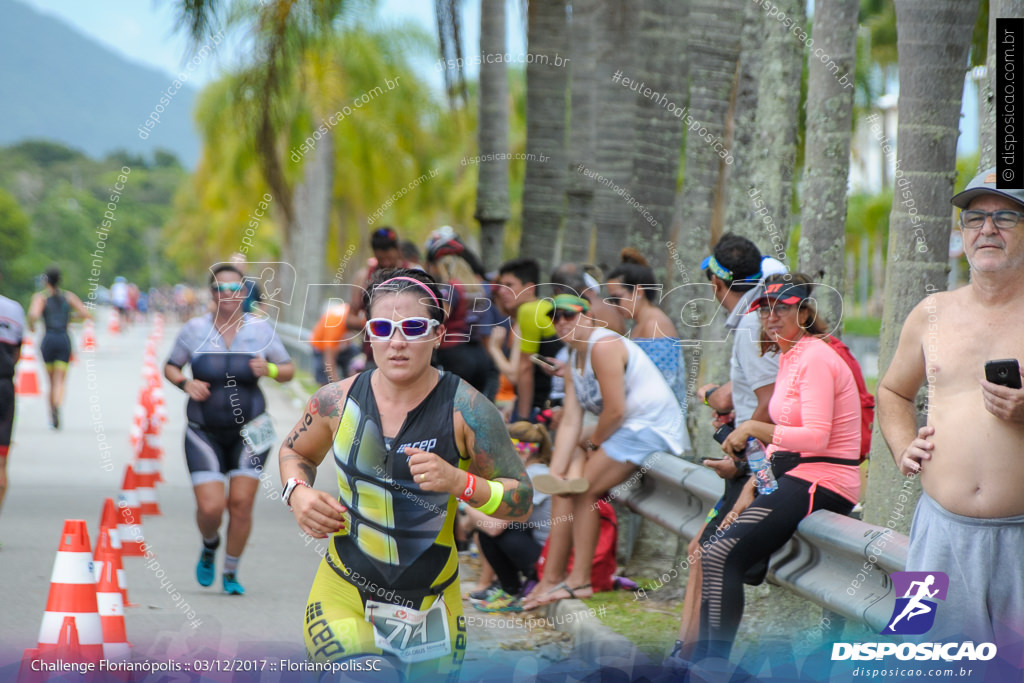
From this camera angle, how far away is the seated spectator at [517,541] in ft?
24.8

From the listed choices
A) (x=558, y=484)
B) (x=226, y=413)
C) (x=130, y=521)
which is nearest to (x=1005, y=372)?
(x=558, y=484)

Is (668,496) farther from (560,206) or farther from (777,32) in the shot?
(560,206)

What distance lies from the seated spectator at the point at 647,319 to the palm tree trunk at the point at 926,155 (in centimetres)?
216

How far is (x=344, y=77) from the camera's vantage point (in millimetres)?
33781

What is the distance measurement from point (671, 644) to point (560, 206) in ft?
21.9

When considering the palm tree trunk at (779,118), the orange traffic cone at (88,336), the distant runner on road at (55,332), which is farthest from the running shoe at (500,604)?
the distant runner on road at (55,332)

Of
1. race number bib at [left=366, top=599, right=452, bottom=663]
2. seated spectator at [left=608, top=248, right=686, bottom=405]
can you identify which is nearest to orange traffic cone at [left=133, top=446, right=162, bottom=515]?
seated spectator at [left=608, top=248, right=686, bottom=405]

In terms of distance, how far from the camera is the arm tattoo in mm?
4105

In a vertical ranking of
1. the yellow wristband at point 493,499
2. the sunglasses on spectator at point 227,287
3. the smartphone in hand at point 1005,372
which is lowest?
the yellow wristband at point 493,499

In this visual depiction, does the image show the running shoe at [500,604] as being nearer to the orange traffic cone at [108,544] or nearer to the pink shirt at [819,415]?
the orange traffic cone at [108,544]

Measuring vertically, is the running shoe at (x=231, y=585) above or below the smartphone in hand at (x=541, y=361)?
below

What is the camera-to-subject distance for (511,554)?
766 cm

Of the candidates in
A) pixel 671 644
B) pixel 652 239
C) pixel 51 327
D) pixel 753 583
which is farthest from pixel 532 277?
pixel 51 327

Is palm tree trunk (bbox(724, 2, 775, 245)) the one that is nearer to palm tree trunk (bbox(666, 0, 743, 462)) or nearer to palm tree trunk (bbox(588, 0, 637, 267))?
palm tree trunk (bbox(666, 0, 743, 462))
